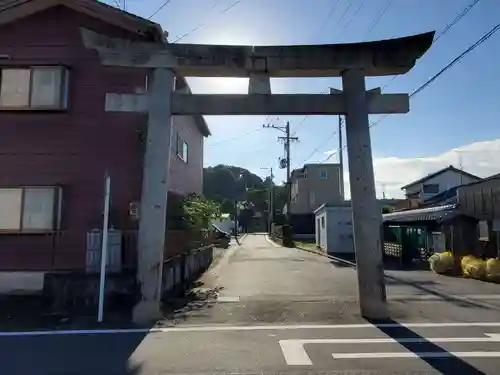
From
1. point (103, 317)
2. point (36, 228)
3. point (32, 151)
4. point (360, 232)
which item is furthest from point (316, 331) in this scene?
point (32, 151)

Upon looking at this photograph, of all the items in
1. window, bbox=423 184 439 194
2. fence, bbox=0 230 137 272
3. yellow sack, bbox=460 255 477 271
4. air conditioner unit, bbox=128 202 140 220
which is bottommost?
yellow sack, bbox=460 255 477 271

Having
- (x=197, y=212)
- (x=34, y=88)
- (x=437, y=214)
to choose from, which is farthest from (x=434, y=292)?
(x=34, y=88)

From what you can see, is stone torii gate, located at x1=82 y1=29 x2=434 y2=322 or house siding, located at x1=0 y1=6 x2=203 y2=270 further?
house siding, located at x1=0 y1=6 x2=203 y2=270

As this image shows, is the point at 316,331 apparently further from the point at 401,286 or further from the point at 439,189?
the point at 439,189

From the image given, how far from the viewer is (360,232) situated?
8008 mm

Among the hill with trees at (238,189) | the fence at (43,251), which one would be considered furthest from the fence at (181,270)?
the hill with trees at (238,189)

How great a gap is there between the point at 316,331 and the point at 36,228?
6951 mm

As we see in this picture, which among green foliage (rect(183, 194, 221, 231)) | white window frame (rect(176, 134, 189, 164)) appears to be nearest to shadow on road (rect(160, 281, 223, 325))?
green foliage (rect(183, 194, 221, 231))

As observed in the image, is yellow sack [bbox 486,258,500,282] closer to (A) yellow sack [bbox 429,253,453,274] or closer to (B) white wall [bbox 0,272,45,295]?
(A) yellow sack [bbox 429,253,453,274]

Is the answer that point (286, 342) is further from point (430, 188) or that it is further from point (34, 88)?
point (430, 188)

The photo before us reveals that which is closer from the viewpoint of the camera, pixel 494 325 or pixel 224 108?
pixel 494 325

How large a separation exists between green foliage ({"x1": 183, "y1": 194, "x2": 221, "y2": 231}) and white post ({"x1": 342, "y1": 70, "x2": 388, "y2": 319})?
633 centimetres

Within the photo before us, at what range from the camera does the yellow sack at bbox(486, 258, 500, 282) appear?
1283 cm

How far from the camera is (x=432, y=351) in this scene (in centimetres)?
573
